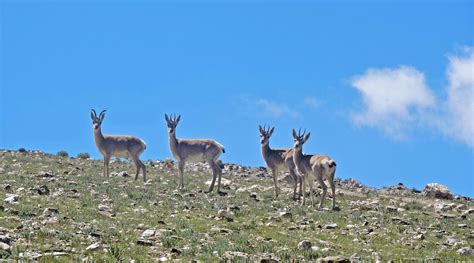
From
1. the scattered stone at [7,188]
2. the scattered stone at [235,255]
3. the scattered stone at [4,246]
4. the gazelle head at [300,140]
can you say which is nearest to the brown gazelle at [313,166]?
the gazelle head at [300,140]

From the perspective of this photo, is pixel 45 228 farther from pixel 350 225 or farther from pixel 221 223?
pixel 350 225

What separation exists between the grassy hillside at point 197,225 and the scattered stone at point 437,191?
20.6 feet

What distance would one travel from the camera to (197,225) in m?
17.0

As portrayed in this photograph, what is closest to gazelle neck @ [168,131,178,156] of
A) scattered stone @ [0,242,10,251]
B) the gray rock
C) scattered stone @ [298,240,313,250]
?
scattered stone @ [298,240,313,250]

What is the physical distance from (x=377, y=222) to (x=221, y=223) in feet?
16.6

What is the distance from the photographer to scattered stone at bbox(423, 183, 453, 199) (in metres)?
34.9

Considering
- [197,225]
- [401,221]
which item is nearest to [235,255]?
[197,225]

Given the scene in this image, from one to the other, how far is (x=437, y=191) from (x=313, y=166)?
12059 mm

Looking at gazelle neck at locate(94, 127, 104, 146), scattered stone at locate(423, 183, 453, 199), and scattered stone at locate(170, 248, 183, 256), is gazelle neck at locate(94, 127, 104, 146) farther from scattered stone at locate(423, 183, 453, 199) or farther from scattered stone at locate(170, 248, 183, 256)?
scattered stone at locate(170, 248, 183, 256)

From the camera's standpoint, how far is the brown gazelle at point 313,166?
2475cm

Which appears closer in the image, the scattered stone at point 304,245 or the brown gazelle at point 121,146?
the scattered stone at point 304,245

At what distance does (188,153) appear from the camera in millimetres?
30234

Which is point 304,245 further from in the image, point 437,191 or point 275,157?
point 437,191

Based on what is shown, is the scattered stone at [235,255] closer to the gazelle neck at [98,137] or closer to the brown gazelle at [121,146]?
the brown gazelle at [121,146]
